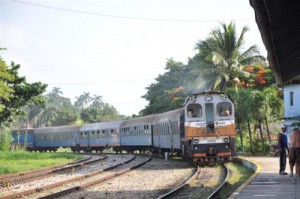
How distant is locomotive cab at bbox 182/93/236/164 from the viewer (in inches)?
827

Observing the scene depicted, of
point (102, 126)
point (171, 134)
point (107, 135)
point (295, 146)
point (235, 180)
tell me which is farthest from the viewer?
point (102, 126)

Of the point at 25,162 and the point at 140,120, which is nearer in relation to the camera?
the point at 25,162

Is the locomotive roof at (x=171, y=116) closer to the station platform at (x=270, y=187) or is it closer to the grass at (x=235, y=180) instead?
the grass at (x=235, y=180)

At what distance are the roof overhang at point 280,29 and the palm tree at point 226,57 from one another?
94.6 ft

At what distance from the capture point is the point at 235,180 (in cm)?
1673

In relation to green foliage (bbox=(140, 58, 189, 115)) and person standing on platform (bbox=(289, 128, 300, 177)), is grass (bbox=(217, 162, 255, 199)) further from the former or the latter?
green foliage (bbox=(140, 58, 189, 115))

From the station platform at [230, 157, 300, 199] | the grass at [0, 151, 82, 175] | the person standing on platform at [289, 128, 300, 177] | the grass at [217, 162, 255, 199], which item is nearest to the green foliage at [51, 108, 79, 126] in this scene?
the grass at [0, 151, 82, 175]

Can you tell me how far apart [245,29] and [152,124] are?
11581 mm

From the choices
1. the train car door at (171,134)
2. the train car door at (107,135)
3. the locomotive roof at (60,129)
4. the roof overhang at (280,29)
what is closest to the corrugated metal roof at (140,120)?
the train car door at (107,135)

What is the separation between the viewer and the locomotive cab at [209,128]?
21016 millimetres

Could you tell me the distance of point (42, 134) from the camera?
55.0 metres

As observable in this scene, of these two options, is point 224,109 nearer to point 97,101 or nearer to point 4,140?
point 4,140

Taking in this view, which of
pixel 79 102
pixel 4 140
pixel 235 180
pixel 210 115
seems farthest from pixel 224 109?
pixel 79 102

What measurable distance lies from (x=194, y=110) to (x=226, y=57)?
60.3 ft
